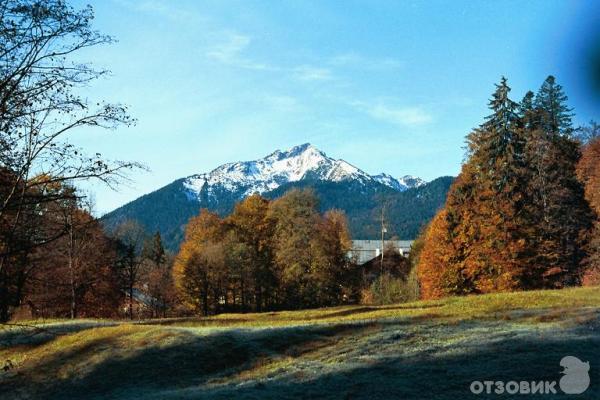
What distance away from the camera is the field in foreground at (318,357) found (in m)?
15.8

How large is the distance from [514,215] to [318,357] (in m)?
35.5

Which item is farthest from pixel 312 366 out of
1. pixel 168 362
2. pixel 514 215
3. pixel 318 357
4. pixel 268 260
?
pixel 268 260

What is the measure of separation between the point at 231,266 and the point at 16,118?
58.3 meters

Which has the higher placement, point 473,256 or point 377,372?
point 473,256

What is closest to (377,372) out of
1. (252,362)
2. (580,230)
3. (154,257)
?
(252,362)

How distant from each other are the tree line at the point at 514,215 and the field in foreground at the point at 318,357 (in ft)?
59.8

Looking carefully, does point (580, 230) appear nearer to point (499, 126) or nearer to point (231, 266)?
point (499, 126)

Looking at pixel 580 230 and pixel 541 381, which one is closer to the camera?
pixel 541 381

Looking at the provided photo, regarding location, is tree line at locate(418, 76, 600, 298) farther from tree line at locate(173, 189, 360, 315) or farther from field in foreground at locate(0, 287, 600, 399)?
field in foreground at locate(0, 287, 600, 399)

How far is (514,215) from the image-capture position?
50000 mm

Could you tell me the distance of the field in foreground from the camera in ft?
52.0

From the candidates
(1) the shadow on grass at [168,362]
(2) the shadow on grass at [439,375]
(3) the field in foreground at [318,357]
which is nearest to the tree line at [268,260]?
(3) the field in foreground at [318,357]

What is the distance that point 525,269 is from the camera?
4900 cm

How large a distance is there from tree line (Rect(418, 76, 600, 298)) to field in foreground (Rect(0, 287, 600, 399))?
59.8ft
